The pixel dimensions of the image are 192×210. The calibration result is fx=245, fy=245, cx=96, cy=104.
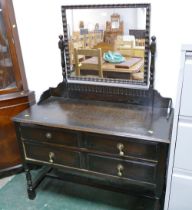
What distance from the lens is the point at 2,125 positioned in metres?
2.09

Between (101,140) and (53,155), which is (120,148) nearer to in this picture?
(101,140)

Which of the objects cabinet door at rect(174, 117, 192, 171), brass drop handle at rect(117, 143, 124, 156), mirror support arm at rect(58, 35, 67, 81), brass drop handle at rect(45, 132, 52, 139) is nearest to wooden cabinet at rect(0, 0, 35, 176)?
mirror support arm at rect(58, 35, 67, 81)

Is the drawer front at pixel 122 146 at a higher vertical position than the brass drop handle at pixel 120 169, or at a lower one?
higher

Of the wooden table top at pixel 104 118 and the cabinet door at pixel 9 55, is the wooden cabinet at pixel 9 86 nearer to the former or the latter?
the cabinet door at pixel 9 55

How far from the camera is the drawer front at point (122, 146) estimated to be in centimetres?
147

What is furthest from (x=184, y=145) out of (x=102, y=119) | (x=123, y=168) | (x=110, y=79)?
(x=110, y=79)

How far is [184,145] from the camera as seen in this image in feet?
4.34

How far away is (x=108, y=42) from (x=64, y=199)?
1.30 meters

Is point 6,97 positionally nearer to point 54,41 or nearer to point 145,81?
point 54,41

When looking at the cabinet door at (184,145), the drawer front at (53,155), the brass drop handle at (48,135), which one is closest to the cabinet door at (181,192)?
the cabinet door at (184,145)

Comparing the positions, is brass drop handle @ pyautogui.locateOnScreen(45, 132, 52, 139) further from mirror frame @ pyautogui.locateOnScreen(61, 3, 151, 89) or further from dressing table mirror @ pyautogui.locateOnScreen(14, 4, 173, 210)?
mirror frame @ pyautogui.locateOnScreen(61, 3, 151, 89)

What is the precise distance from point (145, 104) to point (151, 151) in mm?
443

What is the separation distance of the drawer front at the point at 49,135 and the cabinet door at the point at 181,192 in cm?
67

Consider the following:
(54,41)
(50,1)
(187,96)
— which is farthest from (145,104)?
(50,1)
